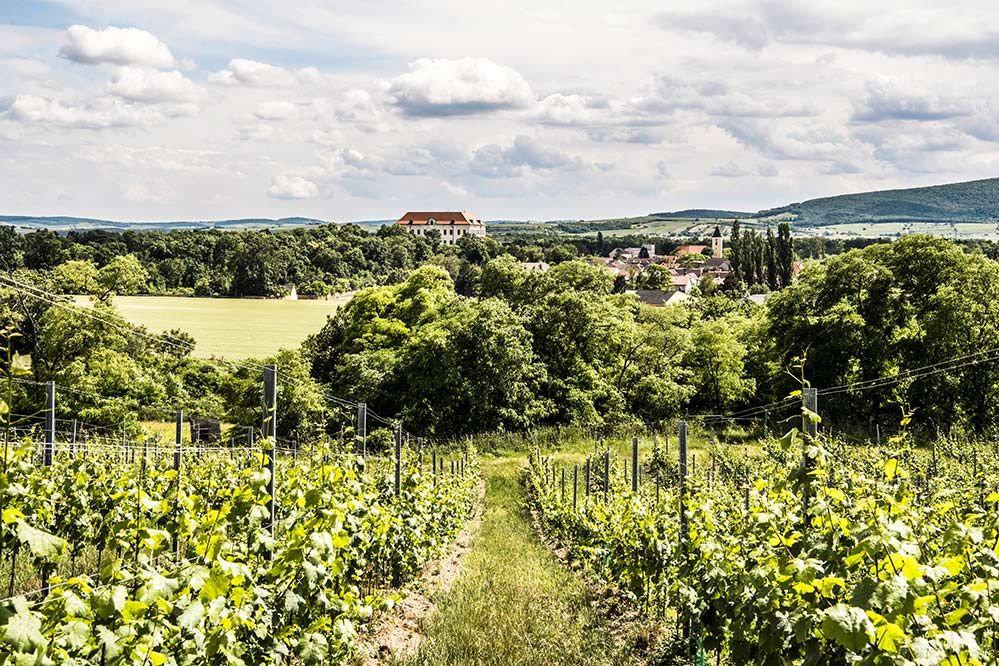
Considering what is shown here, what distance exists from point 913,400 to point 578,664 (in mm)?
26559

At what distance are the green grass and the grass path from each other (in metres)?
31.6

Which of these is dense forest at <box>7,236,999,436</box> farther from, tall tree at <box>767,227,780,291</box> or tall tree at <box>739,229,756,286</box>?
tall tree at <box>739,229,756,286</box>

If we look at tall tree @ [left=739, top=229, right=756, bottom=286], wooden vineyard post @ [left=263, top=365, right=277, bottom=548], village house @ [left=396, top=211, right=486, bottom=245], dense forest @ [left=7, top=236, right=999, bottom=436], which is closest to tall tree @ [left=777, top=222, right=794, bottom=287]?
tall tree @ [left=739, top=229, right=756, bottom=286]

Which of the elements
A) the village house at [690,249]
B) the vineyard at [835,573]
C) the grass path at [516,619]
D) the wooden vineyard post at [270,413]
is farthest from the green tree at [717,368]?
the village house at [690,249]

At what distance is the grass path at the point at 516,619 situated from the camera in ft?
22.3

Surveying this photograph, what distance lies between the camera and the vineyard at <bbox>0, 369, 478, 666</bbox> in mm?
2908

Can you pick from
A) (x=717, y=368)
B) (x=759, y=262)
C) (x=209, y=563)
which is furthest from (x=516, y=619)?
(x=759, y=262)

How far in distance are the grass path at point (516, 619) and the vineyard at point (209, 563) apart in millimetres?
806

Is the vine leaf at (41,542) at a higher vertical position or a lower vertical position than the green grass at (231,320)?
higher

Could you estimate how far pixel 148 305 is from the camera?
50.2 m

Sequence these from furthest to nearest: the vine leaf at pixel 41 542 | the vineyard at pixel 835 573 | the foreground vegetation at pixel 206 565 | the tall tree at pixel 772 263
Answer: the tall tree at pixel 772 263 < the foreground vegetation at pixel 206 565 < the vineyard at pixel 835 573 < the vine leaf at pixel 41 542

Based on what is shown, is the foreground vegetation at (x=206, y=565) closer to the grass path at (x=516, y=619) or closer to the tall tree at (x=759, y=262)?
the grass path at (x=516, y=619)

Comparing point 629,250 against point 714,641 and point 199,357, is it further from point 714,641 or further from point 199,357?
point 714,641

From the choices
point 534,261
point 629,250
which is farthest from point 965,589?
point 629,250
